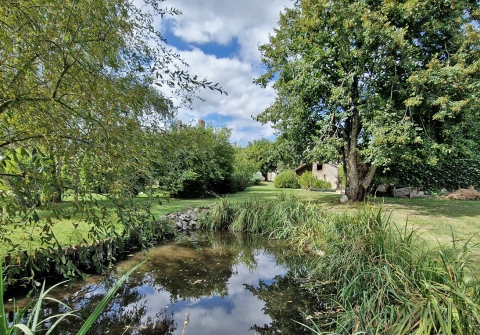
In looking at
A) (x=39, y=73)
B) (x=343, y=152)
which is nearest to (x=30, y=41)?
(x=39, y=73)

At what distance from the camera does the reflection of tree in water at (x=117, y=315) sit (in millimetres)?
3658

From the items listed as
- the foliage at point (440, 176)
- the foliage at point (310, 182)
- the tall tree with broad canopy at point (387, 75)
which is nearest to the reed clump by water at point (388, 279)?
the tall tree with broad canopy at point (387, 75)

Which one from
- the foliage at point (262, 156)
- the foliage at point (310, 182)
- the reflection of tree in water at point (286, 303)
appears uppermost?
the foliage at point (262, 156)

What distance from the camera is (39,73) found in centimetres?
203

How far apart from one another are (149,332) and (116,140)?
119 inches

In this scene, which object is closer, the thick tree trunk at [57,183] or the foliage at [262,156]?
the thick tree trunk at [57,183]

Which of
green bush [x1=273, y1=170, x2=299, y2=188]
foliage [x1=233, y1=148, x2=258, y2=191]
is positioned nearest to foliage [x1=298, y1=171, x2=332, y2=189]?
green bush [x1=273, y1=170, x2=299, y2=188]

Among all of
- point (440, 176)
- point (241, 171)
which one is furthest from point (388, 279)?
point (241, 171)

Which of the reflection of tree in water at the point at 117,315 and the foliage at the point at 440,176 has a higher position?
the foliage at the point at 440,176

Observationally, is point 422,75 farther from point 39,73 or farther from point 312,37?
point 39,73

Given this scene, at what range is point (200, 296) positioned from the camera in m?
4.79

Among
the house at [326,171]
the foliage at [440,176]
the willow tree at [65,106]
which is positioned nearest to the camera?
the willow tree at [65,106]

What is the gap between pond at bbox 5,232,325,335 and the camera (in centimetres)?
387

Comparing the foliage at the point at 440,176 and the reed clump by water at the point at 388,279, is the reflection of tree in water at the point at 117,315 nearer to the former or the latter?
the reed clump by water at the point at 388,279
